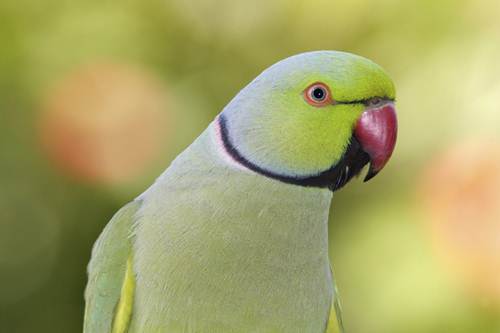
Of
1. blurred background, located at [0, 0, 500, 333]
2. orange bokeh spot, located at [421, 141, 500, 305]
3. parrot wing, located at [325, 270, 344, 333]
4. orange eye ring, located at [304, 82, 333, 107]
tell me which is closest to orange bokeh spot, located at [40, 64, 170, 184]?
blurred background, located at [0, 0, 500, 333]

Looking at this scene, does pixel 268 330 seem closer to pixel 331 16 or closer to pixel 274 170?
pixel 274 170

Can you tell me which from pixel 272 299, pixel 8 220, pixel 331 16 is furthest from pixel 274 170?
pixel 8 220

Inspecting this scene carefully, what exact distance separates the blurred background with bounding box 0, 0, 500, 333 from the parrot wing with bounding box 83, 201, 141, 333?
1.80 metres

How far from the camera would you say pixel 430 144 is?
3873mm

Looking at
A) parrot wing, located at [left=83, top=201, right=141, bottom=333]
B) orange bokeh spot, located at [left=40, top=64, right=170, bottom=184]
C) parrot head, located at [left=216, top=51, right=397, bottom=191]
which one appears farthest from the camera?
orange bokeh spot, located at [left=40, top=64, right=170, bottom=184]

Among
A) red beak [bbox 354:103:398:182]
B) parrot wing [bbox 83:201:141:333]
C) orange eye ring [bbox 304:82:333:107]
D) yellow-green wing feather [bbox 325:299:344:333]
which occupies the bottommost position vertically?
yellow-green wing feather [bbox 325:299:344:333]

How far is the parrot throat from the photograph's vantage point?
1.88m

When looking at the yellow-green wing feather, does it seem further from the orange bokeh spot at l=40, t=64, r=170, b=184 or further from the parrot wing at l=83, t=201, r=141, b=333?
the orange bokeh spot at l=40, t=64, r=170, b=184

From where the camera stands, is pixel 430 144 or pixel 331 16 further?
pixel 331 16

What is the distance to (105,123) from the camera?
13.4ft

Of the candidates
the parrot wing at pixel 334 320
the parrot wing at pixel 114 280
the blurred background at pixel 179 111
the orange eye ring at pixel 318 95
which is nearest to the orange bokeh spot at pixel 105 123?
the blurred background at pixel 179 111

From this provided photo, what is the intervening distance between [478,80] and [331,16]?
2.74 ft

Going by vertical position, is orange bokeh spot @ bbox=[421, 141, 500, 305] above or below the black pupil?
below

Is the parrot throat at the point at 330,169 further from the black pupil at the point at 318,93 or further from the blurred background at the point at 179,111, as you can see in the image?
the blurred background at the point at 179,111
